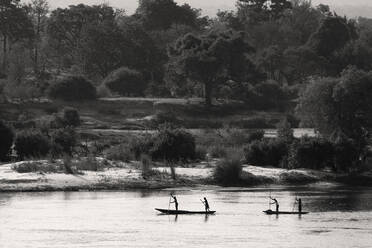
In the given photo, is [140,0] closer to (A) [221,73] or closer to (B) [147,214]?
(A) [221,73]

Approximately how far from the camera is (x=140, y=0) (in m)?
198

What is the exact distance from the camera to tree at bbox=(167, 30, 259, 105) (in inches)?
5404

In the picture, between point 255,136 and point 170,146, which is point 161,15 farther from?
point 170,146

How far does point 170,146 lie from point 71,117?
29520 millimetres

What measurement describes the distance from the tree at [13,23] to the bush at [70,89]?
1127 inches

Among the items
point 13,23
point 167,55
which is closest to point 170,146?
point 167,55

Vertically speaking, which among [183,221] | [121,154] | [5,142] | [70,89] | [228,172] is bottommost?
[183,221]

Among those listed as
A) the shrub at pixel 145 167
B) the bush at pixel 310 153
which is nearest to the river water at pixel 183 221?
the shrub at pixel 145 167

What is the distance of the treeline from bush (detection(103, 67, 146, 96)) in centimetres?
14

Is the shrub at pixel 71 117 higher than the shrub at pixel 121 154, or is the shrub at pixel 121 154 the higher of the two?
the shrub at pixel 71 117

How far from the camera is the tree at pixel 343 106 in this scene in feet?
335

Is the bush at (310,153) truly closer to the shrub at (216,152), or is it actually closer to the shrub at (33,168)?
the shrub at (216,152)

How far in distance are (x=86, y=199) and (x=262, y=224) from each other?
15841 mm

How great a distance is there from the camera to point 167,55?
16700 centimetres
